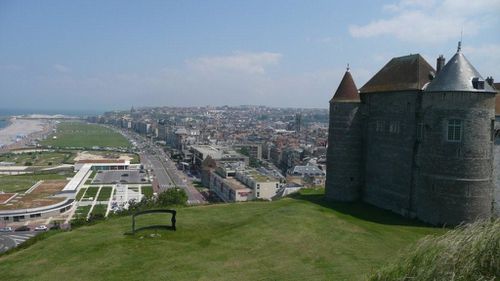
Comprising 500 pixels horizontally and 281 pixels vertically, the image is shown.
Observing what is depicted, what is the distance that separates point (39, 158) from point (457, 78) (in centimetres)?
14030

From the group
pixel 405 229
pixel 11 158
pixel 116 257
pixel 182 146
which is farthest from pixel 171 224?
pixel 182 146

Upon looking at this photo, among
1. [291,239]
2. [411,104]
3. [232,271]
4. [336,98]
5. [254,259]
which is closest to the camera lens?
[232,271]

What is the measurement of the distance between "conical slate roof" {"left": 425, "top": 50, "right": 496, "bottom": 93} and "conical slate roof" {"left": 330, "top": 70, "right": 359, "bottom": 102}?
6200 mm

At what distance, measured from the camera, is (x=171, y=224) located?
23281mm

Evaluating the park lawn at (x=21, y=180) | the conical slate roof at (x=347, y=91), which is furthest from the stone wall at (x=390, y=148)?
the park lawn at (x=21, y=180)

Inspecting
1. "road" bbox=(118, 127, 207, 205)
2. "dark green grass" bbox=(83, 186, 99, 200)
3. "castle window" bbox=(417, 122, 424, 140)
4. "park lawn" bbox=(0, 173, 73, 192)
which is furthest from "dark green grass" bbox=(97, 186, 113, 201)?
"castle window" bbox=(417, 122, 424, 140)

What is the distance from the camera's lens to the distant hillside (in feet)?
25.7

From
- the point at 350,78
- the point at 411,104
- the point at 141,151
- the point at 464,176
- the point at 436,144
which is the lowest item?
the point at 141,151

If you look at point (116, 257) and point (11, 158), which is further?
point (11, 158)

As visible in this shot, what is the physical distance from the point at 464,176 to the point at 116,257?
57.3 ft

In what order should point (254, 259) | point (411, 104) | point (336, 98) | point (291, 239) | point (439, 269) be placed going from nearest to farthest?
point (439, 269) → point (254, 259) → point (291, 239) → point (411, 104) → point (336, 98)

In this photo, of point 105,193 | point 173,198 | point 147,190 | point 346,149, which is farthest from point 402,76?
point 105,193

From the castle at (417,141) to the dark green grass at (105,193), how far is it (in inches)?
2387

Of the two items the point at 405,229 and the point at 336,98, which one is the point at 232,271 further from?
the point at 336,98
